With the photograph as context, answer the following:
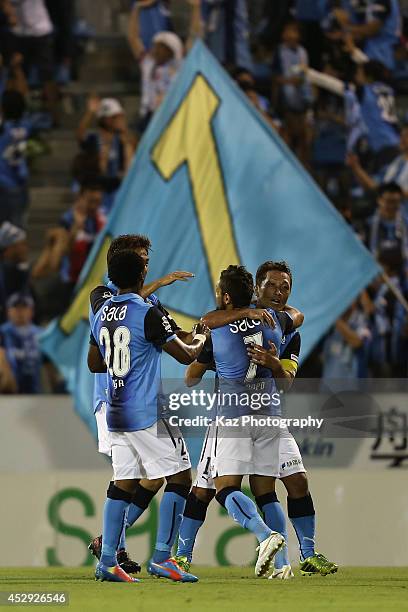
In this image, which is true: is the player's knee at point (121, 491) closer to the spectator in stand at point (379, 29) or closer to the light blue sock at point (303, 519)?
the light blue sock at point (303, 519)

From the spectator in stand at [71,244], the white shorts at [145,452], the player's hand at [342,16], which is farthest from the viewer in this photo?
the player's hand at [342,16]

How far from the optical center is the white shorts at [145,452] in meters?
7.48

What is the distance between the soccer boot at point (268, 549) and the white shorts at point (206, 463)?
84 cm

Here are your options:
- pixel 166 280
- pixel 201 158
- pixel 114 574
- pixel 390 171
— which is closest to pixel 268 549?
pixel 114 574

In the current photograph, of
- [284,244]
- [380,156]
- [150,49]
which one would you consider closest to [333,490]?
[284,244]

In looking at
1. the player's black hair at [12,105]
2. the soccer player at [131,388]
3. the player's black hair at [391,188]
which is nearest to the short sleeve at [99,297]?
the soccer player at [131,388]

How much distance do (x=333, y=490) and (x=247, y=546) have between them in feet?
2.58

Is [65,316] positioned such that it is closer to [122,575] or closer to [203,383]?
[203,383]

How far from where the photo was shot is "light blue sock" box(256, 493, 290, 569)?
7.82 meters

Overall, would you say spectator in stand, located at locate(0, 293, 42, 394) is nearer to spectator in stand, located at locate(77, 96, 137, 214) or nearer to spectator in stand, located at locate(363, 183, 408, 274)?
spectator in stand, located at locate(77, 96, 137, 214)

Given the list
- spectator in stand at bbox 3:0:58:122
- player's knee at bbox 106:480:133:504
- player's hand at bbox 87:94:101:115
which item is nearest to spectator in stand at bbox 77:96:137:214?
player's hand at bbox 87:94:101:115

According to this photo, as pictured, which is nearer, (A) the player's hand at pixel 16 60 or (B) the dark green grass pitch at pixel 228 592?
(B) the dark green grass pitch at pixel 228 592

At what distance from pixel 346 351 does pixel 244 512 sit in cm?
591

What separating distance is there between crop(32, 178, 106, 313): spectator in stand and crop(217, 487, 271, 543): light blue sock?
663cm
